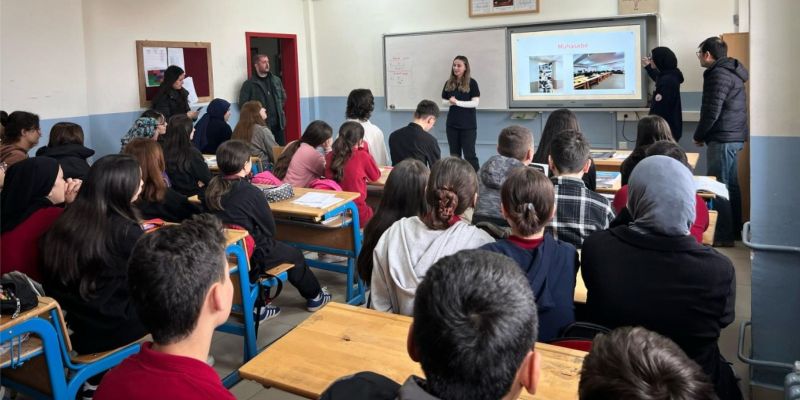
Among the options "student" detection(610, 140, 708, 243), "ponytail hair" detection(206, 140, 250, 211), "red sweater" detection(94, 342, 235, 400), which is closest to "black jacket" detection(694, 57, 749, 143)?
"student" detection(610, 140, 708, 243)

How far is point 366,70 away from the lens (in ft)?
27.4

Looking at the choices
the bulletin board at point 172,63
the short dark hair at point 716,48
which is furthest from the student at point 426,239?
the bulletin board at point 172,63

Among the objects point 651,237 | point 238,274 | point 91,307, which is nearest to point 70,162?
point 238,274

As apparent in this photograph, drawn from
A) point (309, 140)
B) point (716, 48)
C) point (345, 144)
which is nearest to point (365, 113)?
point (309, 140)

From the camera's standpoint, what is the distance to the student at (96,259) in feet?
7.63

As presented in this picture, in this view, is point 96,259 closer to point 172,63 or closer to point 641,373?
point 641,373

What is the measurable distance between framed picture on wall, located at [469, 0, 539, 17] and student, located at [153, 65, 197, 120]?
3.36 metres

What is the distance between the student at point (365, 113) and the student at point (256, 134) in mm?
971

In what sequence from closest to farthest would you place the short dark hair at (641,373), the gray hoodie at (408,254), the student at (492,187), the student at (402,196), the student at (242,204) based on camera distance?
1. the short dark hair at (641,373)
2. the gray hoodie at (408,254)
3. the student at (402,196)
4. the student at (492,187)
5. the student at (242,204)

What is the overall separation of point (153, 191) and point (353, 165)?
1.35 meters

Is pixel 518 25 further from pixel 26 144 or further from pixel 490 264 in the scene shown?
pixel 490 264

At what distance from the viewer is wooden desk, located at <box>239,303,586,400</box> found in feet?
4.94

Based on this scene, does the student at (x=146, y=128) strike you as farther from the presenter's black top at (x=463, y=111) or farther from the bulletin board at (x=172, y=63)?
the presenter's black top at (x=463, y=111)

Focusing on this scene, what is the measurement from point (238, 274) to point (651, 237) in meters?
1.92
